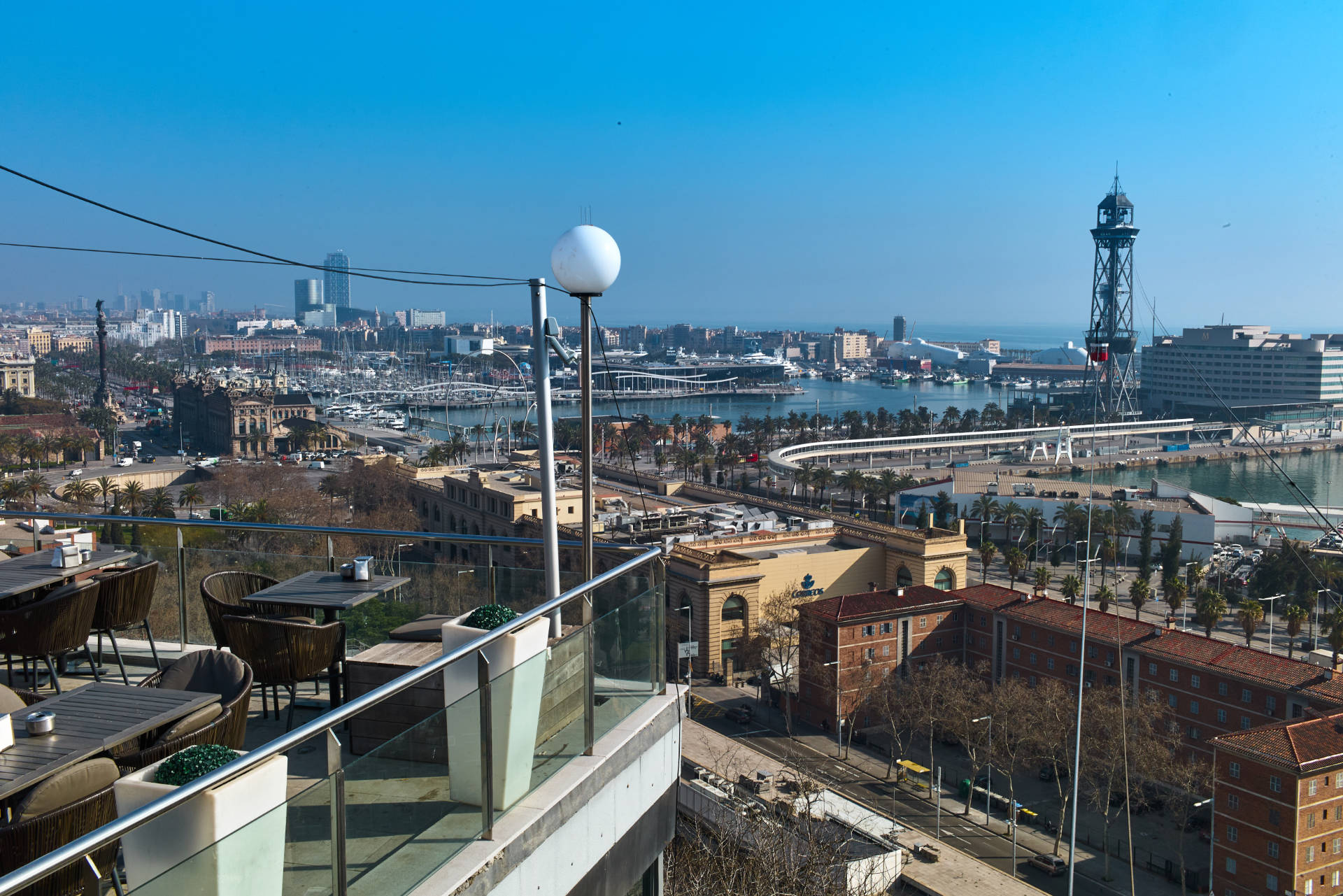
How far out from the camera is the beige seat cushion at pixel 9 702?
5.16 feet

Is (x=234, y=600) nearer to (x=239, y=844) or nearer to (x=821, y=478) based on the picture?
(x=239, y=844)

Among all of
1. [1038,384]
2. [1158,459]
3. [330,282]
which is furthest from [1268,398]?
[330,282]

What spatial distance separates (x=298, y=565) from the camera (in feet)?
8.93

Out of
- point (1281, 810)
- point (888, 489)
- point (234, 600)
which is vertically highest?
point (234, 600)

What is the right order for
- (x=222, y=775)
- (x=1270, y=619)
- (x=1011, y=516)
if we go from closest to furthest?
1. (x=222, y=775)
2. (x=1270, y=619)
3. (x=1011, y=516)

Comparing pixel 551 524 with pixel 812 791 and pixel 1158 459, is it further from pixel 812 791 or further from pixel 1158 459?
pixel 1158 459

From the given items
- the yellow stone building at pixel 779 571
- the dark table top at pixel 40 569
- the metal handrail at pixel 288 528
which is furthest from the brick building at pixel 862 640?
the dark table top at pixel 40 569

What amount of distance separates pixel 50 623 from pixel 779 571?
1371 centimetres

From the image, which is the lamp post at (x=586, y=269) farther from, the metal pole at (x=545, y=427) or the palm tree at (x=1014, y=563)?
the palm tree at (x=1014, y=563)

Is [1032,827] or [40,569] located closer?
[40,569]

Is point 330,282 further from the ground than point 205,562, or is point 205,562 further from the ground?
point 330,282

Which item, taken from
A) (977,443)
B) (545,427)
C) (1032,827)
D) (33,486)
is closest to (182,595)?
(545,427)

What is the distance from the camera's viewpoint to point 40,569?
231 cm

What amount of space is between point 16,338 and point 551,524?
86.0 metres
